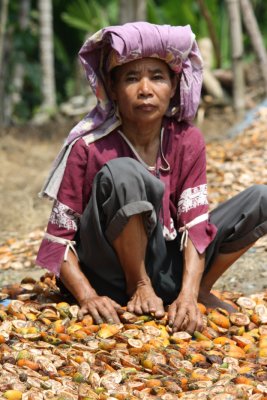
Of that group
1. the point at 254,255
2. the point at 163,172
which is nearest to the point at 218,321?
the point at 163,172

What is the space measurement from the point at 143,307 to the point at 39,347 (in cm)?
53

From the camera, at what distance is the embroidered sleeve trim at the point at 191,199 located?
11.9 ft

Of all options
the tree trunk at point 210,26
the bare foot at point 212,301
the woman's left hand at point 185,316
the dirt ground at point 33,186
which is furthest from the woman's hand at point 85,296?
the tree trunk at point 210,26

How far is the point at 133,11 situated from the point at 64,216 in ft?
24.0

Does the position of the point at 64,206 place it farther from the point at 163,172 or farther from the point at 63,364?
the point at 63,364

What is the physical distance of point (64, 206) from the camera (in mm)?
3535

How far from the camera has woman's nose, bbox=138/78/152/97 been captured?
3.49m

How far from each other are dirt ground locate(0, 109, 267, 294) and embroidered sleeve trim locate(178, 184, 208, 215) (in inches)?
39.3

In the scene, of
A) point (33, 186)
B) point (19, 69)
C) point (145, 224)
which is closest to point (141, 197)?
point (145, 224)

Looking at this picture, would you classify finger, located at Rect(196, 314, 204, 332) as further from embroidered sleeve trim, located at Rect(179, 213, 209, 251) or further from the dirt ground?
the dirt ground

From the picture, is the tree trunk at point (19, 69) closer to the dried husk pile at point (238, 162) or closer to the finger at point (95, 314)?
the dried husk pile at point (238, 162)

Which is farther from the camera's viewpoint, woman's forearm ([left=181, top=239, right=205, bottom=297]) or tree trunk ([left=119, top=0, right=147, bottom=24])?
tree trunk ([left=119, top=0, right=147, bottom=24])

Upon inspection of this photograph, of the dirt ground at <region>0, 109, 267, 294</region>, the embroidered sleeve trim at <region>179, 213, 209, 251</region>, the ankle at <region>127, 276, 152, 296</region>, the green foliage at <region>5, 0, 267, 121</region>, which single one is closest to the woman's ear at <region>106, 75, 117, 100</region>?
the embroidered sleeve trim at <region>179, 213, 209, 251</region>

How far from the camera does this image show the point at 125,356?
122 inches
